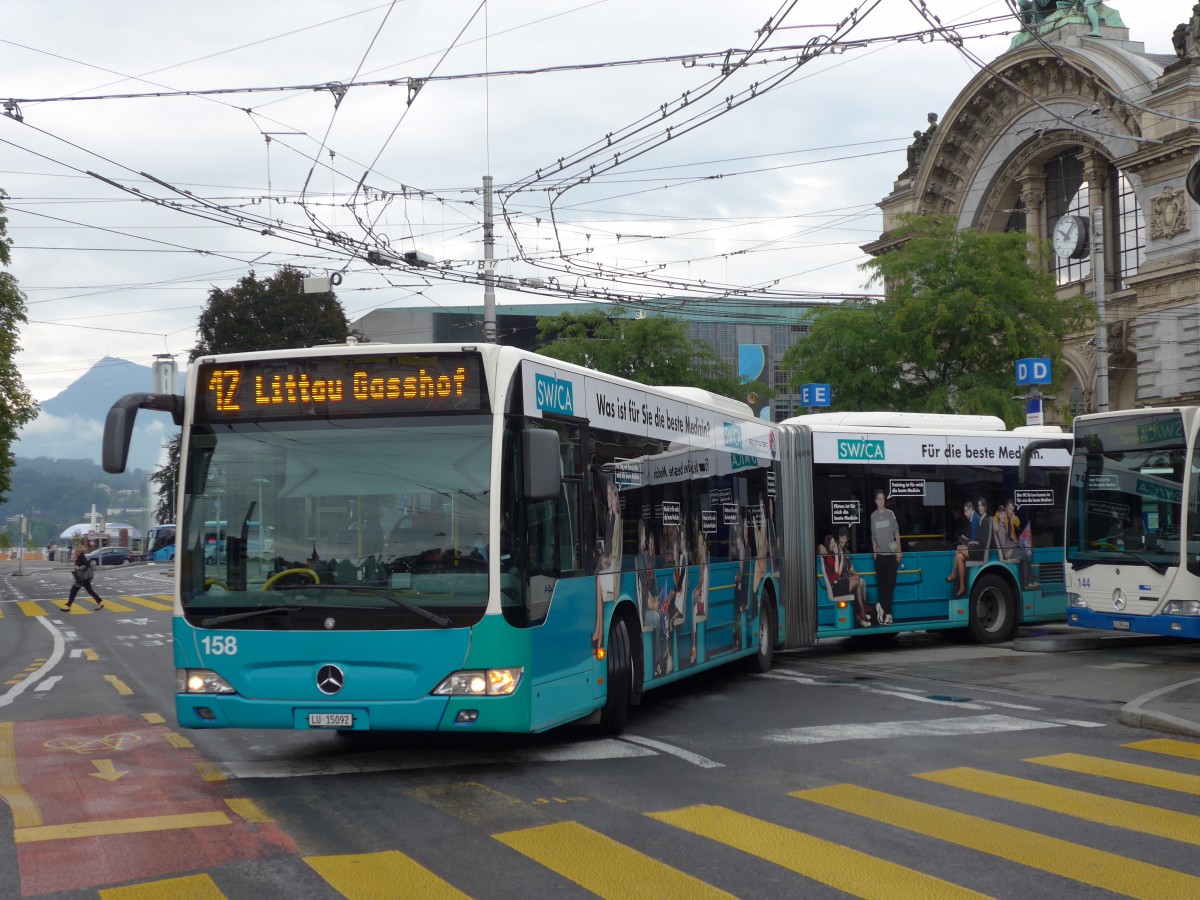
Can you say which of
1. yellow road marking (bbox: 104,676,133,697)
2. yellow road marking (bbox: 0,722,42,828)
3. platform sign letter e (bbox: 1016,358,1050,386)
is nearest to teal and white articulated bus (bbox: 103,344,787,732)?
yellow road marking (bbox: 0,722,42,828)

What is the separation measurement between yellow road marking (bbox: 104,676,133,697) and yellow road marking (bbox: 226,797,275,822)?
6.52 metres

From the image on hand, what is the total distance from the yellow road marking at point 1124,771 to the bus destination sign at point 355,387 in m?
4.63

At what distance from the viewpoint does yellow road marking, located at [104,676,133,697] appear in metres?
14.4

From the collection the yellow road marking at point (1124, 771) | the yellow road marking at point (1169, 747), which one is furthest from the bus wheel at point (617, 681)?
the yellow road marking at point (1169, 747)

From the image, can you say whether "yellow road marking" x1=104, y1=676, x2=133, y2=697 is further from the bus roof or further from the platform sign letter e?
the platform sign letter e

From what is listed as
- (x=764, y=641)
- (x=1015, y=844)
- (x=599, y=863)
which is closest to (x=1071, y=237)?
(x=764, y=641)

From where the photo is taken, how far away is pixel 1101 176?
151 ft

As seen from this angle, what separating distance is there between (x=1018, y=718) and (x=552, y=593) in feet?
15.5

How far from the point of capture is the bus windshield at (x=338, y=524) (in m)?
8.75

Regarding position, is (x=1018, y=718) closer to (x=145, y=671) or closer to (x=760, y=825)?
(x=760, y=825)

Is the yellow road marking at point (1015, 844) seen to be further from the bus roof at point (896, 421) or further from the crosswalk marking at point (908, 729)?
the bus roof at point (896, 421)

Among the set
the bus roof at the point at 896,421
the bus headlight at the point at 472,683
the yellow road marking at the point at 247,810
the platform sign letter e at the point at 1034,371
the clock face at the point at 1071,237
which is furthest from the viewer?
the clock face at the point at 1071,237

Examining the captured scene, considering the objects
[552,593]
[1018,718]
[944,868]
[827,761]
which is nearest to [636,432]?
[552,593]

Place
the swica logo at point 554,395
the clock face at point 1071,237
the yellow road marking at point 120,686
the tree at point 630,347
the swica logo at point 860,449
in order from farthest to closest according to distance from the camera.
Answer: the clock face at point 1071,237 → the tree at point 630,347 → the swica logo at point 860,449 → the yellow road marking at point 120,686 → the swica logo at point 554,395
